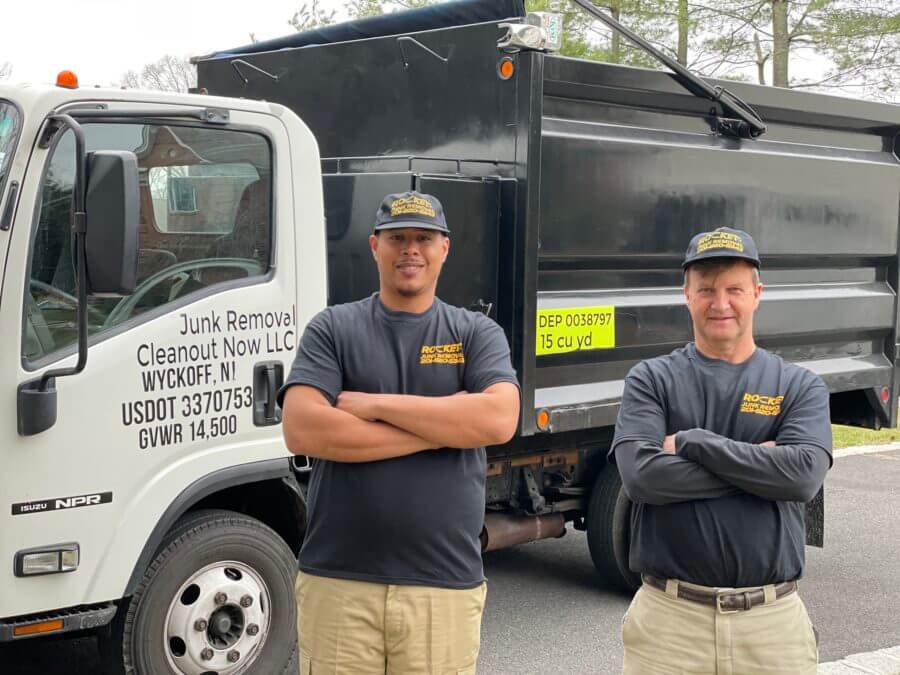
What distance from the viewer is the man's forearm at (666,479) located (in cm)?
292

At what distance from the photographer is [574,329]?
201 inches

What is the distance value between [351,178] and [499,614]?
2363 mm

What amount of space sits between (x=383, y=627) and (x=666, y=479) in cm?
85

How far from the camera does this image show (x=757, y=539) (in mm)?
2896

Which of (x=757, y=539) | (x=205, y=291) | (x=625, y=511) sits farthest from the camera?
(x=205, y=291)

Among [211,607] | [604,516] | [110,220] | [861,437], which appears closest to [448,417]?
[110,220]

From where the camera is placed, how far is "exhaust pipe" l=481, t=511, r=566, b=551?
5387 millimetres

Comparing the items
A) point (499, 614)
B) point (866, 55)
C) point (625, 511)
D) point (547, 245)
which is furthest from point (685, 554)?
point (866, 55)

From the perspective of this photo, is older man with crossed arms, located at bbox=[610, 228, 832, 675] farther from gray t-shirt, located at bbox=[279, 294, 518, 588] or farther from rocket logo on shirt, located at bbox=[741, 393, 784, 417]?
gray t-shirt, located at bbox=[279, 294, 518, 588]

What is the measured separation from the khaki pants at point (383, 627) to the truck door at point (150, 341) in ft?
3.30

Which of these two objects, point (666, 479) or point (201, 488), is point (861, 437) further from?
point (666, 479)

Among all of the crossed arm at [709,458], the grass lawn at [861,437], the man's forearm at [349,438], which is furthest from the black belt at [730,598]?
the grass lawn at [861,437]

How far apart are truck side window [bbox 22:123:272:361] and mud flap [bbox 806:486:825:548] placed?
2504mm

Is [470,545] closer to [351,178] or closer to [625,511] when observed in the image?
[625,511]
